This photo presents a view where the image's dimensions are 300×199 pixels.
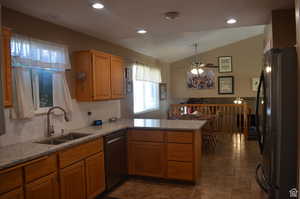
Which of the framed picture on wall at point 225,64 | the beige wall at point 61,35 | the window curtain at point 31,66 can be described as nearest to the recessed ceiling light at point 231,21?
the beige wall at point 61,35

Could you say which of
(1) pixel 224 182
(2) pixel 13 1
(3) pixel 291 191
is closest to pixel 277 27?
(3) pixel 291 191

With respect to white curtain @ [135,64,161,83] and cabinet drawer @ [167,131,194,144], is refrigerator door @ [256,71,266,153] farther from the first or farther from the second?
white curtain @ [135,64,161,83]

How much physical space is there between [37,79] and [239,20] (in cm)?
288

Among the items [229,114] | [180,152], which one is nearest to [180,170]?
[180,152]

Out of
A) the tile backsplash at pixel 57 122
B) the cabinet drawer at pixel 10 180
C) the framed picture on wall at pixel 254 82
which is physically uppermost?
the framed picture on wall at pixel 254 82

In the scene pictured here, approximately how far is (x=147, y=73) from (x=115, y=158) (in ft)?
11.9

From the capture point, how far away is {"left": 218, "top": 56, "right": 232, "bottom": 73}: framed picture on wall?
867 centimetres

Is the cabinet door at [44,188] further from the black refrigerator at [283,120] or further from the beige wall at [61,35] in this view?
the black refrigerator at [283,120]

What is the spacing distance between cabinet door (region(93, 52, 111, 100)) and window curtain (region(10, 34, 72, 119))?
40 cm

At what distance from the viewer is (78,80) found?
3.58 metres

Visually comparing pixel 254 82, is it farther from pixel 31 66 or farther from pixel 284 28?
pixel 31 66

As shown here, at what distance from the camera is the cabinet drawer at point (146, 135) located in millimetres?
3480

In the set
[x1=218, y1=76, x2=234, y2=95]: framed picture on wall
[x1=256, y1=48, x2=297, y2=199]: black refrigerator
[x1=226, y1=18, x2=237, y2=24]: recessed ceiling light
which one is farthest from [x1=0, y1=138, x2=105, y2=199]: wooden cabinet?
[x1=218, y1=76, x2=234, y2=95]: framed picture on wall

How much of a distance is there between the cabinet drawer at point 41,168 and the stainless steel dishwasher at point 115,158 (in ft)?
2.96
